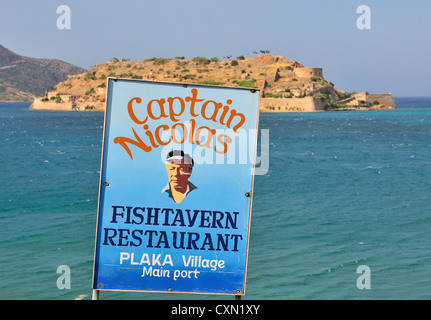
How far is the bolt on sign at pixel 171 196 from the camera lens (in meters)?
4.09

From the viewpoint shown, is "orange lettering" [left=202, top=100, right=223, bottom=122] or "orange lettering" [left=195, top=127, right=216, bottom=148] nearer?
"orange lettering" [left=202, top=100, right=223, bottom=122]

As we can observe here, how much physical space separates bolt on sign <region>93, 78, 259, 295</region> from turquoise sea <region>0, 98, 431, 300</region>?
1076 centimetres

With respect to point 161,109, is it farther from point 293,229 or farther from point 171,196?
point 293,229

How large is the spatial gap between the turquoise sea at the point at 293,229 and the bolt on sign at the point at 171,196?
10.8 m

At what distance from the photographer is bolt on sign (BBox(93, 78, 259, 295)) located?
13.4 feet

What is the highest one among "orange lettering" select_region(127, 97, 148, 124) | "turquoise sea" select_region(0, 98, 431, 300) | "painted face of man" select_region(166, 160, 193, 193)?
"orange lettering" select_region(127, 97, 148, 124)

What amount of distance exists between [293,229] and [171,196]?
22.9 m

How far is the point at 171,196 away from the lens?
162 inches

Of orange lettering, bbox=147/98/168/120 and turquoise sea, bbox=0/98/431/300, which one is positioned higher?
orange lettering, bbox=147/98/168/120

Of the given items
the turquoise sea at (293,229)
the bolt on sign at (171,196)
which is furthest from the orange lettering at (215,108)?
the turquoise sea at (293,229)

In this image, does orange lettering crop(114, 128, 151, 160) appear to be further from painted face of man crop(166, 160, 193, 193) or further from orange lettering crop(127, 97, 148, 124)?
painted face of man crop(166, 160, 193, 193)

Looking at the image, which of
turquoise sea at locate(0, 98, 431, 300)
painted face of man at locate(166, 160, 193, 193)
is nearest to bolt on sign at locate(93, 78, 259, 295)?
painted face of man at locate(166, 160, 193, 193)

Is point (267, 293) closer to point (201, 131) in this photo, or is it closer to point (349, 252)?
point (349, 252)
